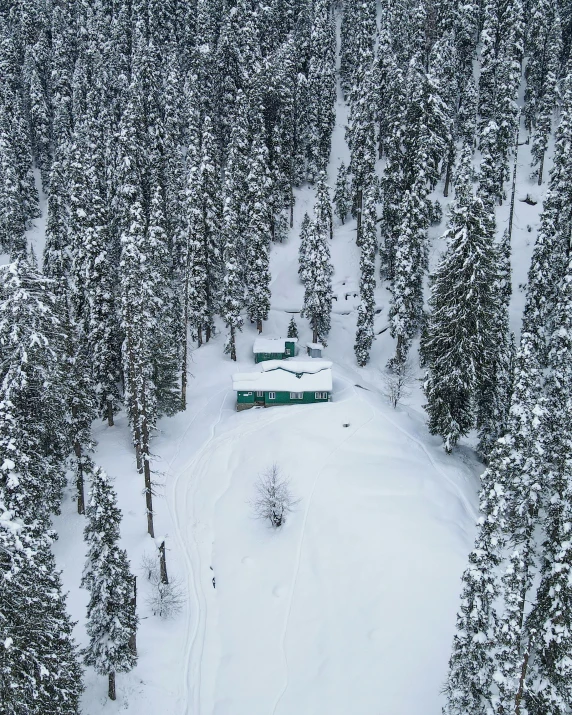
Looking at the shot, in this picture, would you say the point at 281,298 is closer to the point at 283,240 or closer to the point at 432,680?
the point at 283,240

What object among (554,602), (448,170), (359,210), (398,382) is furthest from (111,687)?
(448,170)

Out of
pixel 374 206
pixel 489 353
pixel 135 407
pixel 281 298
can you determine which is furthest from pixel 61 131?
pixel 489 353

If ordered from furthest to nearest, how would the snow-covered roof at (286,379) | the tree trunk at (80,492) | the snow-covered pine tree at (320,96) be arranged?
the snow-covered pine tree at (320,96)
the snow-covered roof at (286,379)
the tree trunk at (80,492)

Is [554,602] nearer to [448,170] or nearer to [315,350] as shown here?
[315,350]

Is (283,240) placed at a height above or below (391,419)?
above

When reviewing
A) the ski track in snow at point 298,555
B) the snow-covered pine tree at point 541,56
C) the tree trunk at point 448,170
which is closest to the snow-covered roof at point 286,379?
the ski track in snow at point 298,555

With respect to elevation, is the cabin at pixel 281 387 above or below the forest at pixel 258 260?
below

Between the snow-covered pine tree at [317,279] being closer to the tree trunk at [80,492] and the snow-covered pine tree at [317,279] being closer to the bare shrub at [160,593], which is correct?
the tree trunk at [80,492]
